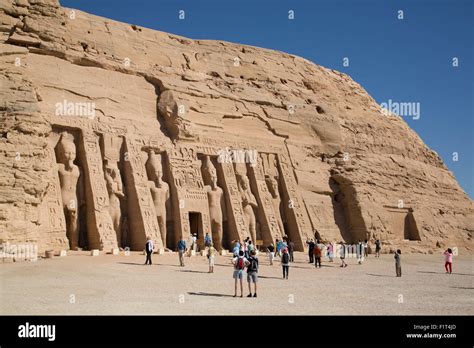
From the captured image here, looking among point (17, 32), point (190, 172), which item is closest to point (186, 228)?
point (190, 172)

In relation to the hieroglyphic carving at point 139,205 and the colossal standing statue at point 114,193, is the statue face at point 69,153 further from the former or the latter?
the hieroglyphic carving at point 139,205

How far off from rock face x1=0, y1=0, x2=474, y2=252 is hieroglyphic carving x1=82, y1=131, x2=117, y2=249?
2.2 inches

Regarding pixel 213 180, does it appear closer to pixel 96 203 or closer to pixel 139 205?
pixel 139 205

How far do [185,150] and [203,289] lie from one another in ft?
42.2

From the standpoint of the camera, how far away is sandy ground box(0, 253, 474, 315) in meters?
10.8

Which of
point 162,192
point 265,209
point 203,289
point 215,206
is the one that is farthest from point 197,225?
point 203,289

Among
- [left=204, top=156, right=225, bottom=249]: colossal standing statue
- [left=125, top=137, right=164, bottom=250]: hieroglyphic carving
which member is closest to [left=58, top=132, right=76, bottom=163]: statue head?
[left=125, top=137, right=164, bottom=250]: hieroglyphic carving

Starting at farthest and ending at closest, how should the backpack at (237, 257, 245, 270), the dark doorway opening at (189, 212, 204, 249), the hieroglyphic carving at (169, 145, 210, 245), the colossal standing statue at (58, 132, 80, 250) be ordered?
the dark doorway opening at (189, 212, 204, 249), the hieroglyphic carving at (169, 145, 210, 245), the colossal standing statue at (58, 132, 80, 250), the backpack at (237, 257, 245, 270)

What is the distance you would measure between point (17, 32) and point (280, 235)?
15208 millimetres

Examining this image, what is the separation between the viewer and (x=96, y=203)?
21.9 meters

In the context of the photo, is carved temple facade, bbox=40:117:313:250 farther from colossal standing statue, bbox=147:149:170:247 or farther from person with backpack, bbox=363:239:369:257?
person with backpack, bbox=363:239:369:257

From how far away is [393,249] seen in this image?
31.1 m
